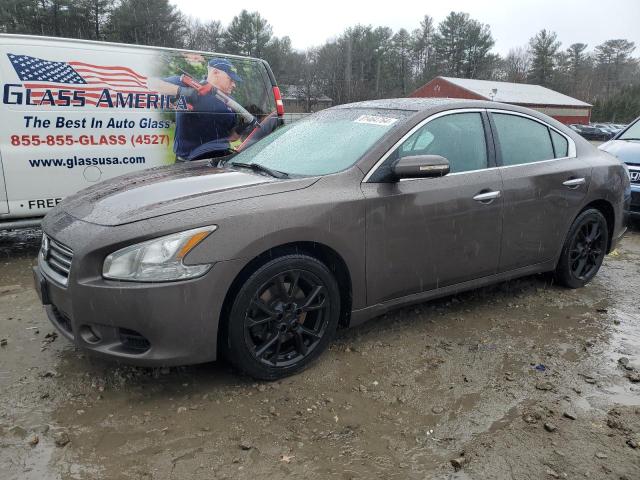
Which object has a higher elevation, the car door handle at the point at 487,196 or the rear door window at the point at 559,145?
the rear door window at the point at 559,145

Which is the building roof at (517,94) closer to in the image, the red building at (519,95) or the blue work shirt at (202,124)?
the red building at (519,95)

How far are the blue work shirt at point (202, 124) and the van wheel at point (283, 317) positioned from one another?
12.4 ft

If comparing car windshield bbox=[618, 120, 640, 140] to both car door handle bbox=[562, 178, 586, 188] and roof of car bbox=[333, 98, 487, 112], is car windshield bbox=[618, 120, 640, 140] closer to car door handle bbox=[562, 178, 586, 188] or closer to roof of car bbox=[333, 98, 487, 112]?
car door handle bbox=[562, 178, 586, 188]

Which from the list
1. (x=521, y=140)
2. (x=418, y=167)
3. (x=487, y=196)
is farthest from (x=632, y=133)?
(x=418, y=167)

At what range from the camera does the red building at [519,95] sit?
168ft

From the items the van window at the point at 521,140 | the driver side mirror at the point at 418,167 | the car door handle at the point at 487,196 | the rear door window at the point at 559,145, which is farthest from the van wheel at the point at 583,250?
the driver side mirror at the point at 418,167

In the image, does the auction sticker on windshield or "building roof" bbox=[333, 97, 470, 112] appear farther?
"building roof" bbox=[333, 97, 470, 112]

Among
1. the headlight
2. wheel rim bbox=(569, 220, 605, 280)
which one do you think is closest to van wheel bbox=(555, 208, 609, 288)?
wheel rim bbox=(569, 220, 605, 280)

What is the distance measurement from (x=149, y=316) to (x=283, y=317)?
2.43ft

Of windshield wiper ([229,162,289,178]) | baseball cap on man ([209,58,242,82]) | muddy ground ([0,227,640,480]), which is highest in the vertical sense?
baseball cap on man ([209,58,242,82])

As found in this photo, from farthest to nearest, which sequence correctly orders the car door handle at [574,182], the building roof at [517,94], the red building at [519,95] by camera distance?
the red building at [519,95], the building roof at [517,94], the car door handle at [574,182]

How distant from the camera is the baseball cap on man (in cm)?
650

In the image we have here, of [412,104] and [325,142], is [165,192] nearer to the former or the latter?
[325,142]

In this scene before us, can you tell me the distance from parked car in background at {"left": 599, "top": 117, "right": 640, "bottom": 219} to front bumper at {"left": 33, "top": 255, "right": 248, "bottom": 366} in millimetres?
6134
